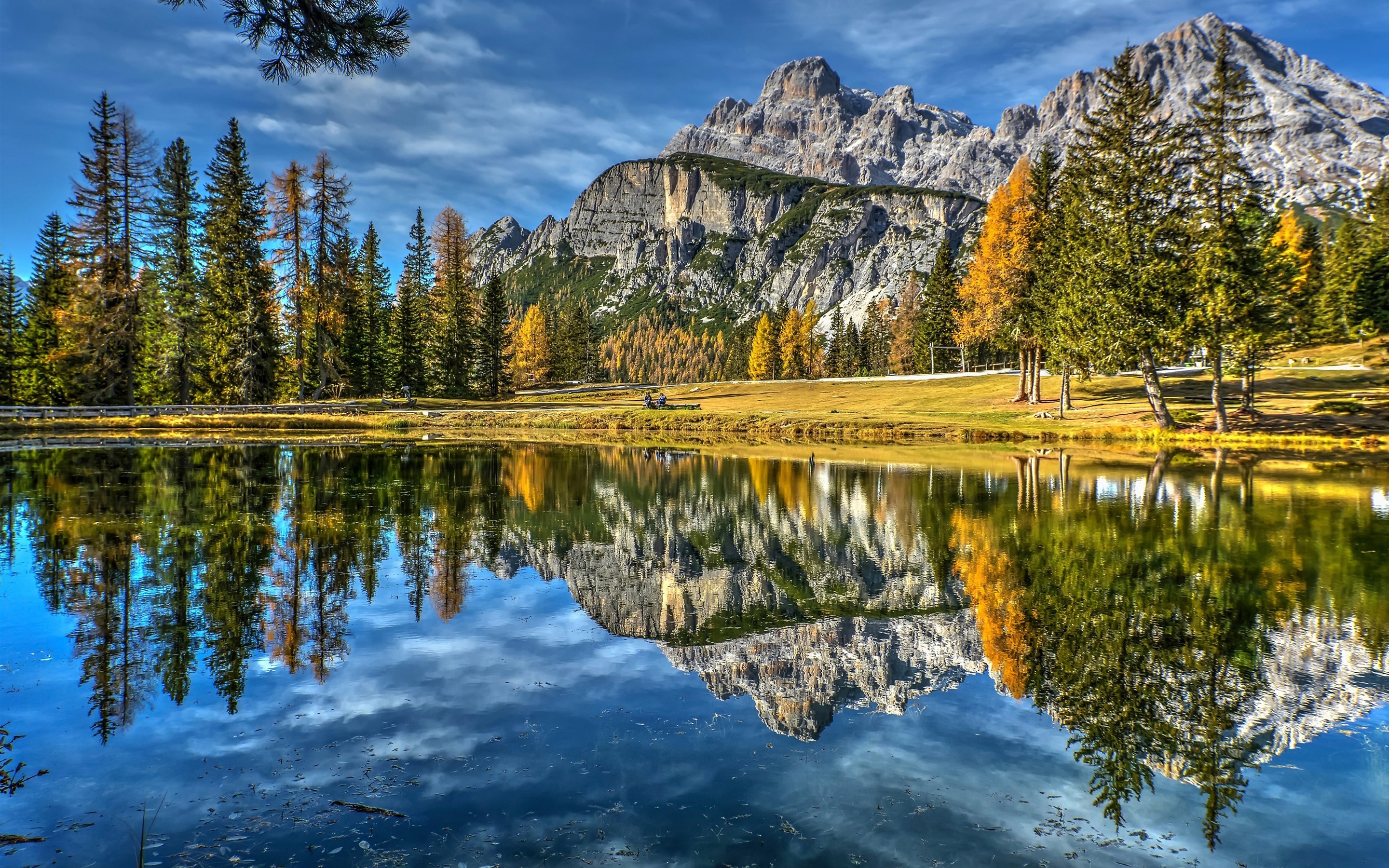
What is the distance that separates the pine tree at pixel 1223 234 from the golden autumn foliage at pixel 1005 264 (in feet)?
34.8

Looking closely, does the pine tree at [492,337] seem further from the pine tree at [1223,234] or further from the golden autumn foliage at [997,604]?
the golden autumn foliage at [997,604]

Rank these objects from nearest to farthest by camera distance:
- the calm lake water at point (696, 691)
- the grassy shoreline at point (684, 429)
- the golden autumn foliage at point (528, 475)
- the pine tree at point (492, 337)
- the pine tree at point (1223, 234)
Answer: the calm lake water at point (696, 691) < the golden autumn foliage at point (528, 475) < the grassy shoreline at point (684, 429) < the pine tree at point (1223, 234) < the pine tree at point (492, 337)

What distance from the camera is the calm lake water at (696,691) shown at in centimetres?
481

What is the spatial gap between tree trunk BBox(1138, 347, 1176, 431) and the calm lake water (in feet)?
71.7

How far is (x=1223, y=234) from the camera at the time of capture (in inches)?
1359

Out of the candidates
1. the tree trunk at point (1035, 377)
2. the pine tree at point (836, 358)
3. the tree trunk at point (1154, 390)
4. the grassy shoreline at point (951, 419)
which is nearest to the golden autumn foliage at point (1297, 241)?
the grassy shoreline at point (951, 419)

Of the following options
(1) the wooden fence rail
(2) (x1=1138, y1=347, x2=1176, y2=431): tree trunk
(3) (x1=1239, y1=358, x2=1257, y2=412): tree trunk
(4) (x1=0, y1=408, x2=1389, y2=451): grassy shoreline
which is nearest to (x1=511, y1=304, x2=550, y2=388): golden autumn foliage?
(4) (x1=0, y1=408, x2=1389, y2=451): grassy shoreline

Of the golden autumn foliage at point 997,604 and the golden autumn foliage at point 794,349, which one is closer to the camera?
the golden autumn foliage at point 997,604

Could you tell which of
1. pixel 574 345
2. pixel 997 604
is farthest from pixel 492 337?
pixel 997 604

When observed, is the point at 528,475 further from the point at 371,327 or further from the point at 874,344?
the point at 874,344

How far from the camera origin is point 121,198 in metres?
45.8

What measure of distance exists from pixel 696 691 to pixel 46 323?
7106cm

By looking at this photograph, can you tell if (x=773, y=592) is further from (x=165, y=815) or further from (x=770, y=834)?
(x=165, y=815)

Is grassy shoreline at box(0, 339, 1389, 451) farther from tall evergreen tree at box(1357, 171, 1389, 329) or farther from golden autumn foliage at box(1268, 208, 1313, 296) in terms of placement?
tall evergreen tree at box(1357, 171, 1389, 329)
